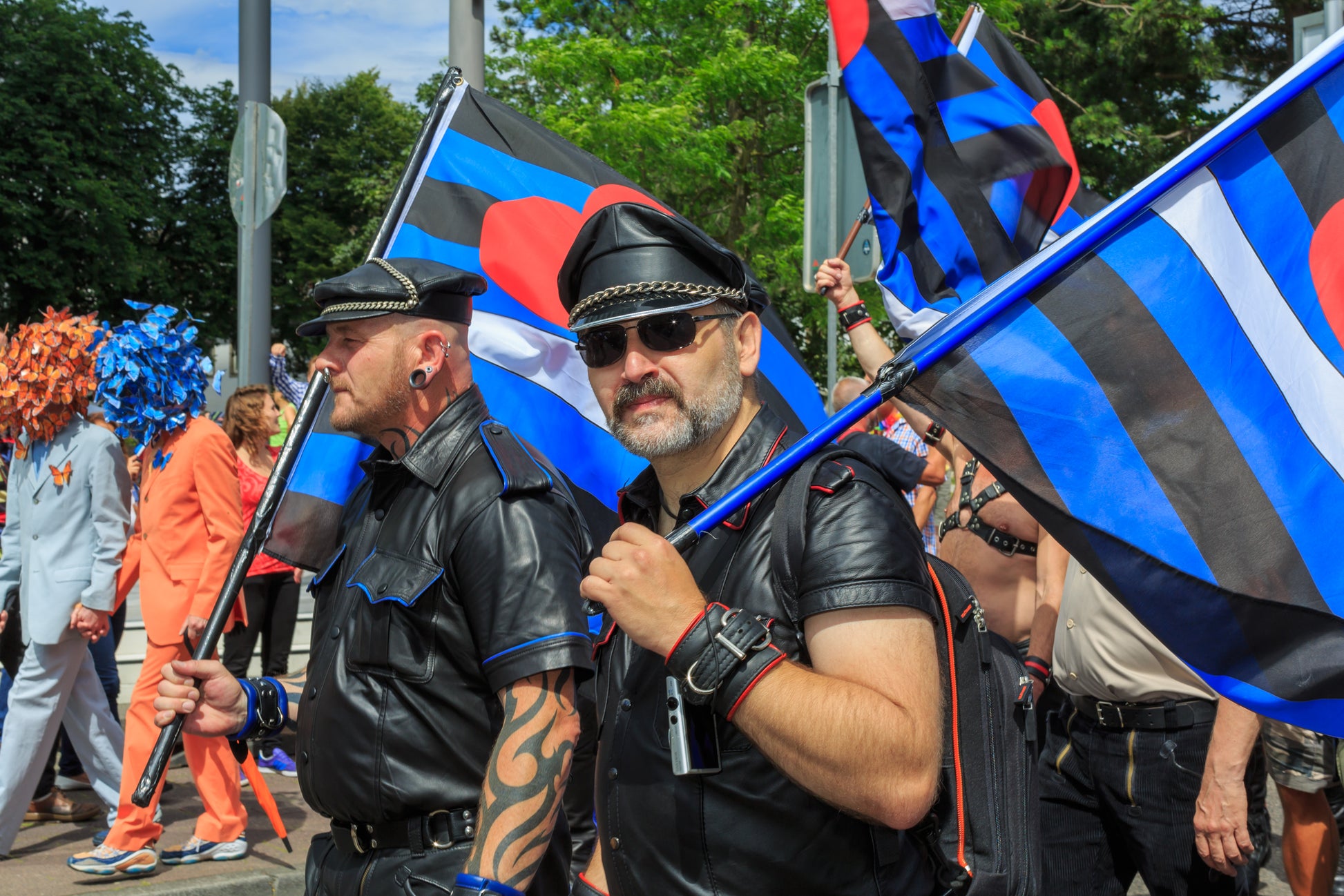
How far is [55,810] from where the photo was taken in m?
6.46

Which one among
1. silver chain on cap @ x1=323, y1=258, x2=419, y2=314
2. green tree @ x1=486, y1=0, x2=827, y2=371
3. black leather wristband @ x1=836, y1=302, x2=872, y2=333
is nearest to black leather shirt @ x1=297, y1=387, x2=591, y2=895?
silver chain on cap @ x1=323, y1=258, x2=419, y2=314

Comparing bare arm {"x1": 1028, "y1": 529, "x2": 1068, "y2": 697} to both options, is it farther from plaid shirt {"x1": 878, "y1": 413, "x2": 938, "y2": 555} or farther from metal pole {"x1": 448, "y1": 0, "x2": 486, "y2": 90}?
metal pole {"x1": 448, "y1": 0, "x2": 486, "y2": 90}

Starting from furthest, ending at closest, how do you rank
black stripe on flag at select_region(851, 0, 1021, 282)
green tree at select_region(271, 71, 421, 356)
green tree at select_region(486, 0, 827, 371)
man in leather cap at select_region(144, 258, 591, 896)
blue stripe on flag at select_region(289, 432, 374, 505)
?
green tree at select_region(271, 71, 421, 356) → green tree at select_region(486, 0, 827, 371) → black stripe on flag at select_region(851, 0, 1021, 282) → blue stripe on flag at select_region(289, 432, 374, 505) → man in leather cap at select_region(144, 258, 591, 896)

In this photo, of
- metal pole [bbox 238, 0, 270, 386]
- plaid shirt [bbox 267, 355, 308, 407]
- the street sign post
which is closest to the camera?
the street sign post

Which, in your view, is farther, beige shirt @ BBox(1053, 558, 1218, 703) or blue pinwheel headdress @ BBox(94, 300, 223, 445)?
blue pinwheel headdress @ BBox(94, 300, 223, 445)

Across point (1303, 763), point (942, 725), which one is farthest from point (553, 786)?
point (1303, 763)

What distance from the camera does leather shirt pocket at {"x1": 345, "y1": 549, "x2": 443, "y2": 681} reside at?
2604 mm

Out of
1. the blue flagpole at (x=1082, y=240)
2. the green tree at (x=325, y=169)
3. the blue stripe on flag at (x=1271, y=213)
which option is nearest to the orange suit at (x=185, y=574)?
the blue flagpole at (x=1082, y=240)

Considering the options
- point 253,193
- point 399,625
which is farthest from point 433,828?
point 253,193

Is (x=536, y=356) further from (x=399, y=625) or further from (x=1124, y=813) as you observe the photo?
(x=1124, y=813)

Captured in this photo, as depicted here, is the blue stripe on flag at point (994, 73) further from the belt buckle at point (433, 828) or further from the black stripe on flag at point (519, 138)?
the belt buckle at point (433, 828)

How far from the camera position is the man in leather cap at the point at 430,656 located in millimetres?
2484

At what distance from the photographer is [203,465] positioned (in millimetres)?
5867

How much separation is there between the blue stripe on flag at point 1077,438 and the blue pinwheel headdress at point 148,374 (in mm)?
4441
